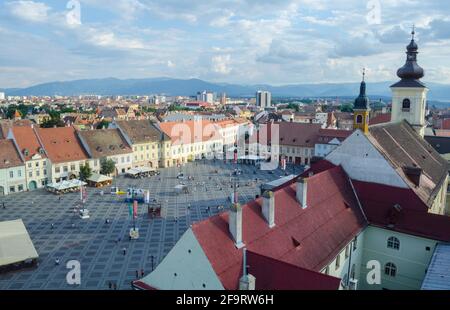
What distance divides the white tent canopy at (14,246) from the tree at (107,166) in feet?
107

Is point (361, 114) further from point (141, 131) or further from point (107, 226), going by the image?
point (141, 131)

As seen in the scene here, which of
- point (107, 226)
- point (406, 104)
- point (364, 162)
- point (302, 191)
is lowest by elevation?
point (107, 226)

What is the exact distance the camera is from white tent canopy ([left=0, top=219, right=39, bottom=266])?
111 feet

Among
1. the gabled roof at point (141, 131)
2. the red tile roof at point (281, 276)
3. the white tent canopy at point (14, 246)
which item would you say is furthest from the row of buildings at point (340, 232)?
the gabled roof at point (141, 131)


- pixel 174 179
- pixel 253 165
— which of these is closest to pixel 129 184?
pixel 174 179

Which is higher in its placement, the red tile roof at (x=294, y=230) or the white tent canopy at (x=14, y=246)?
the red tile roof at (x=294, y=230)

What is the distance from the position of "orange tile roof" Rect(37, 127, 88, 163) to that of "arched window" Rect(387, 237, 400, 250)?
5532cm

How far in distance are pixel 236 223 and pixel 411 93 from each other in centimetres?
3970

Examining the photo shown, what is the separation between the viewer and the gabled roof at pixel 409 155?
32.5 metres

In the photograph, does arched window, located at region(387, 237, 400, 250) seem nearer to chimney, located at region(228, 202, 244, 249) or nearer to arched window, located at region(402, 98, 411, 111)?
chimney, located at region(228, 202, 244, 249)

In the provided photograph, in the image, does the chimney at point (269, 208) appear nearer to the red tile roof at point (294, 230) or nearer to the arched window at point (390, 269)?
the red tile roof at point (294, 230)

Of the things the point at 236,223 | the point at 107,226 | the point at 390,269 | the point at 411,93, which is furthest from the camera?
the point at 411,93

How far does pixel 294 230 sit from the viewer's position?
2367 centimetres

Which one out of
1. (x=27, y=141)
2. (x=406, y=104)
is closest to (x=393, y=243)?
(x=406, y=104)
